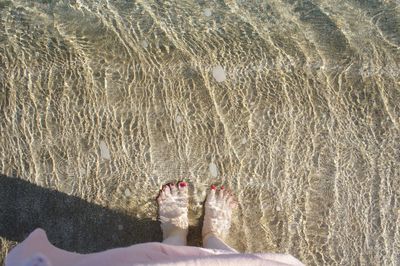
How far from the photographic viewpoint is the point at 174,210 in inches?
118

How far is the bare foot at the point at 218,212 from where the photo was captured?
9.71ft

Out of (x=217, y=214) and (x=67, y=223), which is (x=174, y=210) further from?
(x=67, y=223)

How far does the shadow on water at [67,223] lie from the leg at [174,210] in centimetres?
17

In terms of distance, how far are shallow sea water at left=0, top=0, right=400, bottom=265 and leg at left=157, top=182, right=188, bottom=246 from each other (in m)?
0.07

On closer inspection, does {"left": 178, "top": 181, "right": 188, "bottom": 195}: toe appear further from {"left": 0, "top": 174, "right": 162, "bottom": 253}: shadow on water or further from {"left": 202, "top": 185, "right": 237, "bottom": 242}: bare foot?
{"left": 0, "top": 174, "right": 162, "bottom": 253}: shadow on water

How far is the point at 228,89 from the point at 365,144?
2.90ft

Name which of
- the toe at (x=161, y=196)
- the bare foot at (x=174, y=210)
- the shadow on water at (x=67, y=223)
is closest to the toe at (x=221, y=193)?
the bare foot at (x=174, y=210)

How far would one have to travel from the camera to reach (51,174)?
10.0 feet

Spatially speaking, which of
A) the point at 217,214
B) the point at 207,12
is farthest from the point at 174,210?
the point at 207,12

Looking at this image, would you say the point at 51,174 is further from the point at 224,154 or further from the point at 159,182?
the point at 224,154

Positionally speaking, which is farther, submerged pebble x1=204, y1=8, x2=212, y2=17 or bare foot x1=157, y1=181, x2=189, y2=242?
submerged pebble x1=204, y1=8, x2=212, y2=17

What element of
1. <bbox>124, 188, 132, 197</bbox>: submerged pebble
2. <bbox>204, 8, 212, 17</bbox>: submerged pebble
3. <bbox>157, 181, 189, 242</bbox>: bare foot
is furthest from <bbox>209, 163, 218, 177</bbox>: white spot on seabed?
<bbox>204, 8, 212, 17</bbox>: submerged pebble

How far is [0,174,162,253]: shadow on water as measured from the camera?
3018mm

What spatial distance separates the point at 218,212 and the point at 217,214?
1 centimetres
